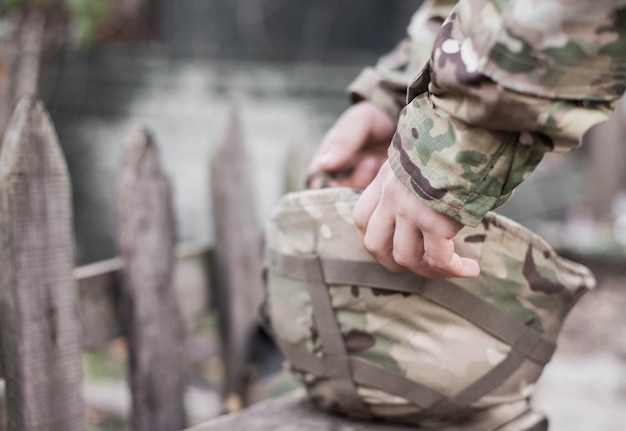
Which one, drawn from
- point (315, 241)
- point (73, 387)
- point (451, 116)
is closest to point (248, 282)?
point (73, 387)

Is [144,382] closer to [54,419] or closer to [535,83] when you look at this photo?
[54,419]

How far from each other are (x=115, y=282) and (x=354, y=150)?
0.75 metres

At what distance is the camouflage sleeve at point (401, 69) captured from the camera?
6.04 feet

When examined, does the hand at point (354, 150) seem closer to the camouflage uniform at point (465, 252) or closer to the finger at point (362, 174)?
the finger at point (362, 174)

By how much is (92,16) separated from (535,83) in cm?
356

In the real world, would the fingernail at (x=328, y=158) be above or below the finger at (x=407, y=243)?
above

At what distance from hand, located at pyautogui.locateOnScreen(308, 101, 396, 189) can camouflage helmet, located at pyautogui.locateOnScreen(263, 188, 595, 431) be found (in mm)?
273

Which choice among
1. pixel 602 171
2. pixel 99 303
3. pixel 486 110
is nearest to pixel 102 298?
pixel 99 303

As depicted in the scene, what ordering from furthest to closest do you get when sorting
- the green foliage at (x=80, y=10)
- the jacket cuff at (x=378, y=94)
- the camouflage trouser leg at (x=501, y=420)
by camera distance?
the green foliage at (x=80, y=10) → the jacket cuff at (x=378, y=94) → the camouflage trouser leg at (x=501, y=420)

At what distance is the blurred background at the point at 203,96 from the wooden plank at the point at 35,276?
1.24m

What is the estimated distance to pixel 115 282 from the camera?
198 centimetres

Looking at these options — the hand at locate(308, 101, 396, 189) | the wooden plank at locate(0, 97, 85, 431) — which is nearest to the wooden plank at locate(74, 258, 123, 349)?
the wooden plank at locate(0, 97, 85, 431)

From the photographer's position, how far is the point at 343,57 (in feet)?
12.1

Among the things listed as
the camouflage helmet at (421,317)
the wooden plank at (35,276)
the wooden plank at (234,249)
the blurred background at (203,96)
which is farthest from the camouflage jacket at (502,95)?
the blurred background at (203,96)
